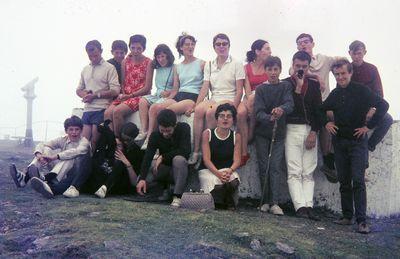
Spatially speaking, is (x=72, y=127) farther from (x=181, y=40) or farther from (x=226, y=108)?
(x=226, y=108)

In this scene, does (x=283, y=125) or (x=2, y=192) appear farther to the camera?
(x=2, y=192)

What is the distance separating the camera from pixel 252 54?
6.48 meters

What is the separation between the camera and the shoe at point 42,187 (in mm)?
5512

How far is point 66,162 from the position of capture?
6.11m

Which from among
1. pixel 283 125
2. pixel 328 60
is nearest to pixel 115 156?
pixel 283 125

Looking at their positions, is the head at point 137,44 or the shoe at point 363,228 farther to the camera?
the head at point 137,44

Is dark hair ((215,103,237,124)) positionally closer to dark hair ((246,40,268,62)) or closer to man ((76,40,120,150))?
dark hair ((246,40,268,62))

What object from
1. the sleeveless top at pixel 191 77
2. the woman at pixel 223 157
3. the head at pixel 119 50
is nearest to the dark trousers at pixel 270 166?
the woman at pixel 223 157

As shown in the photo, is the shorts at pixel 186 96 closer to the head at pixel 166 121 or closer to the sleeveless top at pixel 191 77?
the sleeveless top at pixel 191 77

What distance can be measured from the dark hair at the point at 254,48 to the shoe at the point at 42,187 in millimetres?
3519

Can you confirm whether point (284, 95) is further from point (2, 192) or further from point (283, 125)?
point (2, 192)

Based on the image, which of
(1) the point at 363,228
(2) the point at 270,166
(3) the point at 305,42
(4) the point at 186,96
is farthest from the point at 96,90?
(1) the point at 363,228

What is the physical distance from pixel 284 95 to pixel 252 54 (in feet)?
3.73

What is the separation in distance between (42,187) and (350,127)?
4.04m
